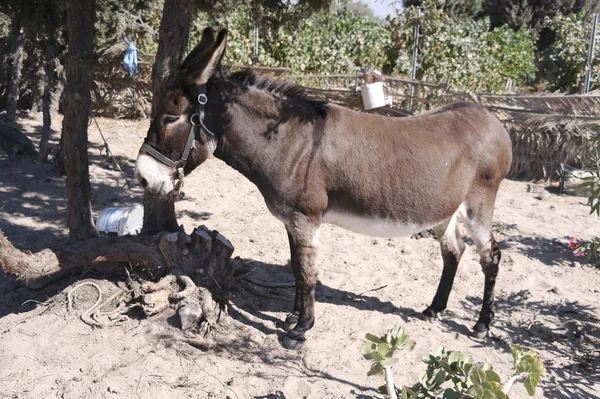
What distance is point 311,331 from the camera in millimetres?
4312

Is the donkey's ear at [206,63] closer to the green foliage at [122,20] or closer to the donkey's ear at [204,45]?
the donkey's ear at [204,45]

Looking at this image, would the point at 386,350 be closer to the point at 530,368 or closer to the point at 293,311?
the point at 530,368

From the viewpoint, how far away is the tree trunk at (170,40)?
4.28m

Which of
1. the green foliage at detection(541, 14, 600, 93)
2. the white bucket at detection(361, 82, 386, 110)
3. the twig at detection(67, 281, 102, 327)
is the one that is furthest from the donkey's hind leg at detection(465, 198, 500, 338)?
→ the green foliage at detection(541, 14, 600, 93)

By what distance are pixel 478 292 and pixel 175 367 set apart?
3.03 metres

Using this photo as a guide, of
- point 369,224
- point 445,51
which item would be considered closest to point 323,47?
point 445,51

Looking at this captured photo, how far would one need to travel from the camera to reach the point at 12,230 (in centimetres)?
593

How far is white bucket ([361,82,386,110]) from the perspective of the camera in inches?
375

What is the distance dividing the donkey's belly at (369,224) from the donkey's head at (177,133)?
1.09 m

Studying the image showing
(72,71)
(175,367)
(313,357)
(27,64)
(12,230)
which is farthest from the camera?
(27,64)

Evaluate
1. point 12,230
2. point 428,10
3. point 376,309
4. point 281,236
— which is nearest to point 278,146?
point 376,309

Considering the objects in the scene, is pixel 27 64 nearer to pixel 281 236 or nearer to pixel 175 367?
pixel 281 236

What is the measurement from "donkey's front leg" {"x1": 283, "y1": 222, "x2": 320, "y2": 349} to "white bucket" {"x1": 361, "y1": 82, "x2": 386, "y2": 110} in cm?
591

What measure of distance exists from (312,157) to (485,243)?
1651 millimetres
